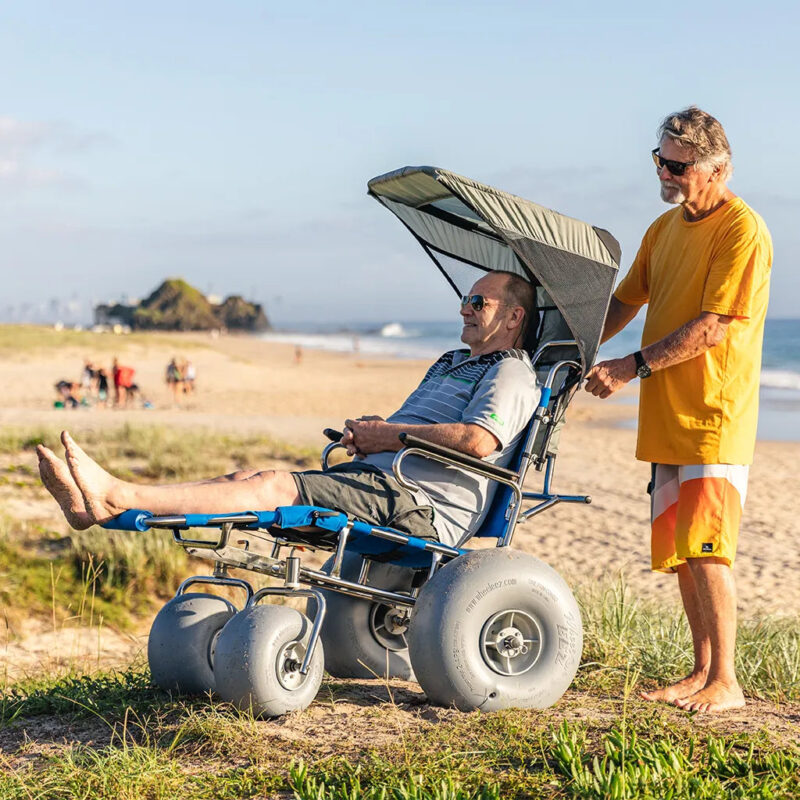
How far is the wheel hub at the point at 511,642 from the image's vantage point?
4.16 metres

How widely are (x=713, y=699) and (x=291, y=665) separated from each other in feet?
5.46

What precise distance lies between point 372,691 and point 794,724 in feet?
5.57

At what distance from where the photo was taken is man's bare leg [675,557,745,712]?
425 centimetres

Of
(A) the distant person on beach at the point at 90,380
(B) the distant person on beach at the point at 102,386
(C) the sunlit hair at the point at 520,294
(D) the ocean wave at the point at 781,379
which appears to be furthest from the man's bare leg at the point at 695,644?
(D) the ocean wave at the point at 781,379

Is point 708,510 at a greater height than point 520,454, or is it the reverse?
point 520,454

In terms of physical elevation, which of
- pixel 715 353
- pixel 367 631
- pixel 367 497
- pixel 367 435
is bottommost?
pixel 367 631

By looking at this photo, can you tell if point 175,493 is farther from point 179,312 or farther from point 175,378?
point 179,312

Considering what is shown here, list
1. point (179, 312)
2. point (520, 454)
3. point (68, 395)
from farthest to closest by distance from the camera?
point (179, 312)
point (68, 395)
point (520, 454)

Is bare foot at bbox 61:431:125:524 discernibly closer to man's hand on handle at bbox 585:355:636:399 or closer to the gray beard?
man's hand on handle at bbox 585:355:636:399

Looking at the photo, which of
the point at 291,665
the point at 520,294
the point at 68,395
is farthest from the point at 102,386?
the point at 291,665

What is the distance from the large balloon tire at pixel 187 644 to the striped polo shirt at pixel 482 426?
0.92 meters

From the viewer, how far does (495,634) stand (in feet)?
13.8

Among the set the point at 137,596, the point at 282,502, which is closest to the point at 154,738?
the point at 282,502

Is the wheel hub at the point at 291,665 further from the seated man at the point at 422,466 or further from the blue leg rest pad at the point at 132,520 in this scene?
the blue leg rest pad at the point at 132,520
